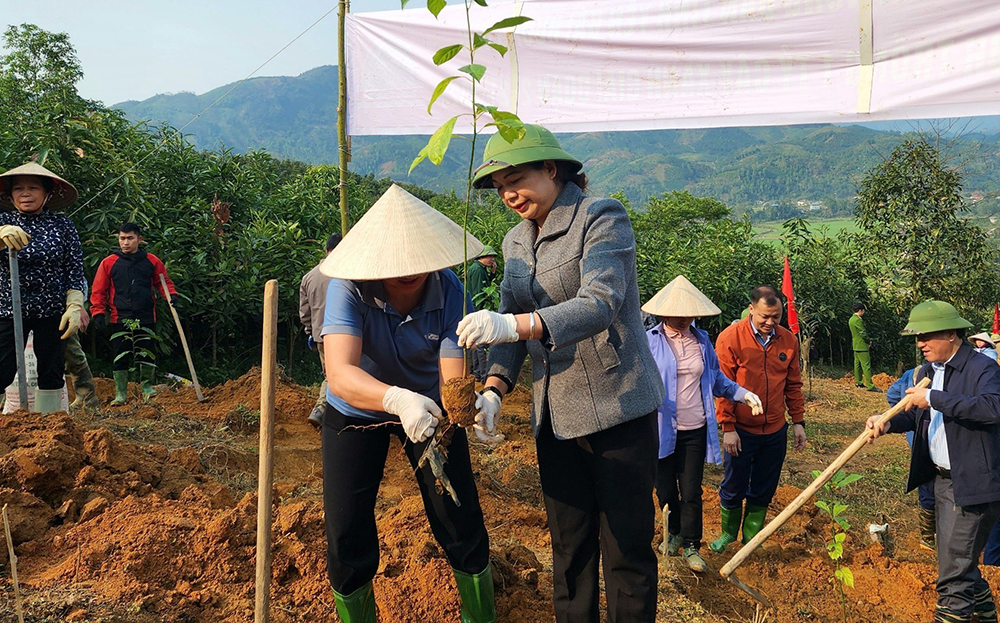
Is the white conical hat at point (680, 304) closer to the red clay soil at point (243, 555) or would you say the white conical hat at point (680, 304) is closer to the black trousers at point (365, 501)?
the red clay soil at point (243, 555)

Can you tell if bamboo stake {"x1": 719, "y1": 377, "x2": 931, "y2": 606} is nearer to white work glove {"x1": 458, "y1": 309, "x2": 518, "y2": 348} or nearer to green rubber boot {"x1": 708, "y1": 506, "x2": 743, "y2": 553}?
green rubber boot {"x1": 708, "y1": 506, "x2": 743, "y2": 553}

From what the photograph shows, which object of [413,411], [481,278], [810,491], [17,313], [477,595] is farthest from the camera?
[481,278]

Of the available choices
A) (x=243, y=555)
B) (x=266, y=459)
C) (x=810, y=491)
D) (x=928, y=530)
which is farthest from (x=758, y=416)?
(x=266, y=459)

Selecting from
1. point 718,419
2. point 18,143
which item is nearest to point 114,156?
point 18,143

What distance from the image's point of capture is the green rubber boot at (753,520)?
389 cm

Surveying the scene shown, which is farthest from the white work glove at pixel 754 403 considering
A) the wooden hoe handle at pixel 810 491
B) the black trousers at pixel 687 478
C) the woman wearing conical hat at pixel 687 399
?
the wooden hoe handle at pixel 810 491

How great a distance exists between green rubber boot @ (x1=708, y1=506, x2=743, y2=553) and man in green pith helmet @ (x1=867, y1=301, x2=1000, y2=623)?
3.82 ft

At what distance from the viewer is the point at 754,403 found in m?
3.59

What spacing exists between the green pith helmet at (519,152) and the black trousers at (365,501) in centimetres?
85

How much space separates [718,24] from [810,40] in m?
0.32

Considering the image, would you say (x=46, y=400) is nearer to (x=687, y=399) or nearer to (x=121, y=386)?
(x=121, y=386)

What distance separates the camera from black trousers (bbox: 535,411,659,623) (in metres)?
1.93

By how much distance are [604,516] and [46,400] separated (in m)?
3.59

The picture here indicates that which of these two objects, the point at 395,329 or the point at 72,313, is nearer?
the point at 395,329
